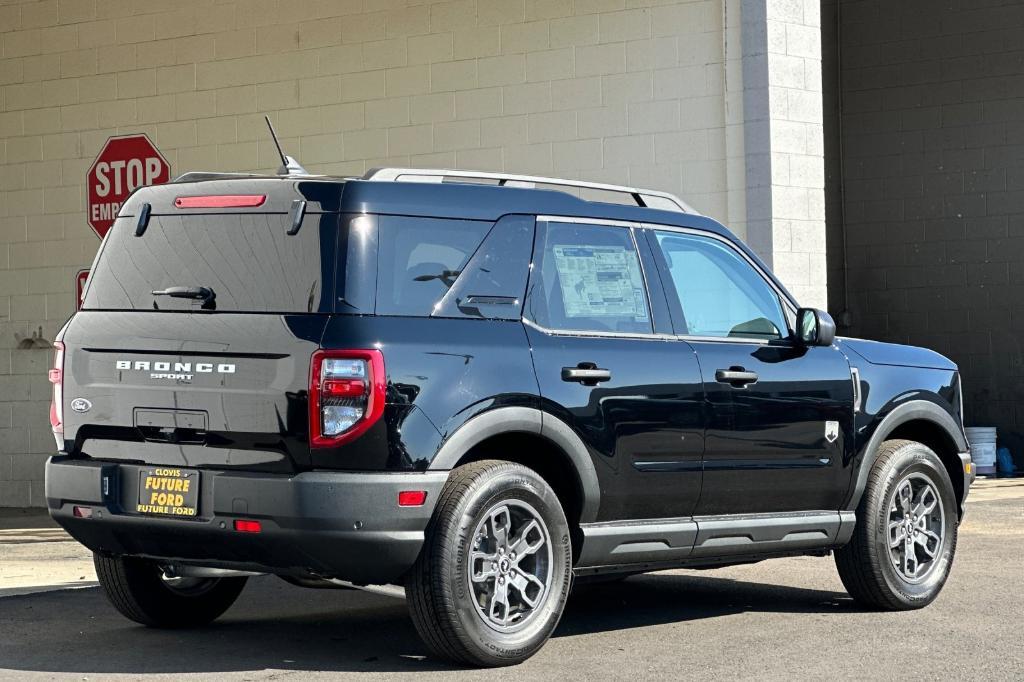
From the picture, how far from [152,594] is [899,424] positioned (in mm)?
3811

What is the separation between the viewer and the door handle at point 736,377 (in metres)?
7.50

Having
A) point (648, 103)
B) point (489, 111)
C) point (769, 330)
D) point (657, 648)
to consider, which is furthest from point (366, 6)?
point (657, 648)

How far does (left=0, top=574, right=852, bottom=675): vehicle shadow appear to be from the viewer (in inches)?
264

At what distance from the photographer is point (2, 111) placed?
653 inches

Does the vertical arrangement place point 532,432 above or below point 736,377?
below

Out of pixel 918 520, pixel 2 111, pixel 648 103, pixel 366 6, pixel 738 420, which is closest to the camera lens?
pixel 738 420

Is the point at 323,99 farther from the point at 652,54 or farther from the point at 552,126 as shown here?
the point at 652,54

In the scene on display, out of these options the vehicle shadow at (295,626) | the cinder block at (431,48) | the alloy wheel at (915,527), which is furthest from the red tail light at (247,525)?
the cinder block at (431,48)

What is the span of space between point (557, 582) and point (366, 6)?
922cm

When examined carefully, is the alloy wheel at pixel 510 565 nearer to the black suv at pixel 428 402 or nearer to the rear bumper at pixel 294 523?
the black suv at pixel 428 402

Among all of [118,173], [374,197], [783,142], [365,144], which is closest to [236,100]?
[365,144]

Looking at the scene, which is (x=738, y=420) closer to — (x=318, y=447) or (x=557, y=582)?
(x=557, y=582)

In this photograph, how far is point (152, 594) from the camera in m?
7.51

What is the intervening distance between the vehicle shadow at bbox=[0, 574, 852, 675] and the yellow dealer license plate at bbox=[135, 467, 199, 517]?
65 centimetres
